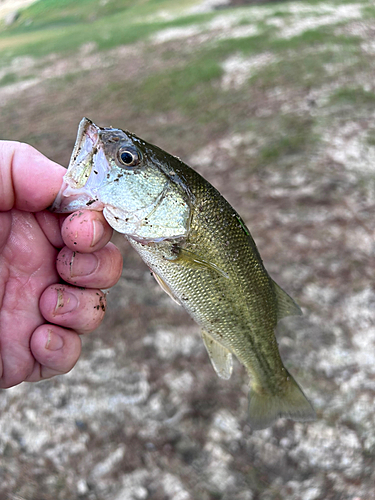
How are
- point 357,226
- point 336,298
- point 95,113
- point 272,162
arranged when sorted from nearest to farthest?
point 336,298 < point 357,226 < point 272,162 < point 95,113

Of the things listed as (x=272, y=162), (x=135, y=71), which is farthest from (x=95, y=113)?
(x=272, y=162)

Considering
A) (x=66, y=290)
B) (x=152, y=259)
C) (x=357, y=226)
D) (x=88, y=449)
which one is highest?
(x=152, y=259)

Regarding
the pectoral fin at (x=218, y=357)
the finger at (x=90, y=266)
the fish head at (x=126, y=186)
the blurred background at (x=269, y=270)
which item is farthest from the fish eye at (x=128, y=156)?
the blurred background at (x=269, y=270)

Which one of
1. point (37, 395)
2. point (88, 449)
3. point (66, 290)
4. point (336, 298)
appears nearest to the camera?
point (66, 290)

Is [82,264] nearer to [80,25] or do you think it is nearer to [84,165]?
[84,165]

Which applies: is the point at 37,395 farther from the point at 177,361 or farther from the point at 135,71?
the point at 135,71

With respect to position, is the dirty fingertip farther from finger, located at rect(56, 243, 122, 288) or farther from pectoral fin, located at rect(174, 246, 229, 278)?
pectoral fin, located at rect(174, 246, 229, 278)

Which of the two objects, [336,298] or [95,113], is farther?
[95,113]

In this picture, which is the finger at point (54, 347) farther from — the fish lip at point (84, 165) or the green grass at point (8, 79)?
the green grass at point (8, 79)
